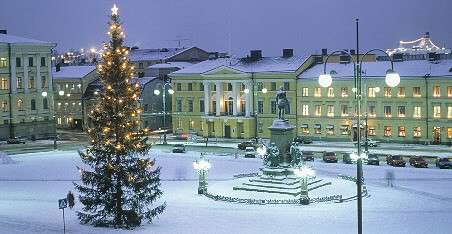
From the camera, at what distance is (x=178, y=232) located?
30797mm

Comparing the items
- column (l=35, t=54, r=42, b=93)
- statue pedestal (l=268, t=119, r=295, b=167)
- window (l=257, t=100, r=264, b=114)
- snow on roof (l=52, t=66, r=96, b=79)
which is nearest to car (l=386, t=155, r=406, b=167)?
statue pedestal (l=268, t=119, r=295, b=167)

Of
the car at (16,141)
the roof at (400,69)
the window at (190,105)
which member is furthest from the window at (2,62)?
the roof at (400,69)

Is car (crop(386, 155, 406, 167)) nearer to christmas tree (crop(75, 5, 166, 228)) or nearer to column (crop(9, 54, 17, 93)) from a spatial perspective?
christmas tree (crop(75, 5, 166, 228))

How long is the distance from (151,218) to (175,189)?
10.8m

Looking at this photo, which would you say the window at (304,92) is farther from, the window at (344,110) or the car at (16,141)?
the car at (16,141)

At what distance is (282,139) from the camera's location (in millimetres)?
43938

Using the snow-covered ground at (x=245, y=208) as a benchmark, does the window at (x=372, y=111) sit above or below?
above

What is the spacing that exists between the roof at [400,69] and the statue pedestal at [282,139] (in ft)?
98.3

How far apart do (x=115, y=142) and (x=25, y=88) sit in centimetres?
5903

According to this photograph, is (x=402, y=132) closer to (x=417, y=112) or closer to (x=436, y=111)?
(x=417, y=112)

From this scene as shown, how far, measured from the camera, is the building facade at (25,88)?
8550 centimetres

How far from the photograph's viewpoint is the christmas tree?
107 feet

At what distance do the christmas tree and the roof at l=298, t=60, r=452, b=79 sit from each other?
43.3m

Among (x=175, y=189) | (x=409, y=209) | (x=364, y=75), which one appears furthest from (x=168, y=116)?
(x=409, y=209)
